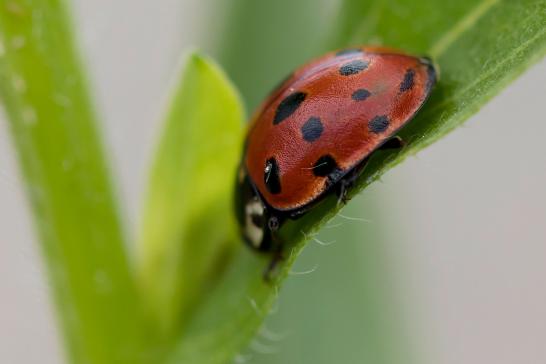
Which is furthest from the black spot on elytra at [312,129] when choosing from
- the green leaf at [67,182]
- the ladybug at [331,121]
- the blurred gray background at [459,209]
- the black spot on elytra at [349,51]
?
the blurred gray background at [459,209]

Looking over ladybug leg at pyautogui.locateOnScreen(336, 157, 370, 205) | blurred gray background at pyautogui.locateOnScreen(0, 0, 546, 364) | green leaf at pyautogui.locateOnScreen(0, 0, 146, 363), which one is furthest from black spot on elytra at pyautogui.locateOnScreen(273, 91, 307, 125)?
blurred gray background at pyautogui.locateOnScreen(0, 0, 546, 364)

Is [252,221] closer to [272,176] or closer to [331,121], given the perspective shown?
[272,176]

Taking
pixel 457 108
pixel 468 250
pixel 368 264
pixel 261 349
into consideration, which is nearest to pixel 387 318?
pixel 368 264

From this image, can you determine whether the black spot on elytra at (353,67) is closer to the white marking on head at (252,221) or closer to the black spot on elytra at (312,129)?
the black spot on elytra at (312,129)

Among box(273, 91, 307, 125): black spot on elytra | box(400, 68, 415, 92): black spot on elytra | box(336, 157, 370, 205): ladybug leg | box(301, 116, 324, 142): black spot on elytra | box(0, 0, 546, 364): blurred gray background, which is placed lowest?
box(0, 0, 546, 364): blurred gray background

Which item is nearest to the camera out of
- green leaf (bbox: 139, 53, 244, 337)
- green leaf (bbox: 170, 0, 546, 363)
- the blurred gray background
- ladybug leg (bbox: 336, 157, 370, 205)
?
green leaf (bbox: 170, 0, 546, 363)

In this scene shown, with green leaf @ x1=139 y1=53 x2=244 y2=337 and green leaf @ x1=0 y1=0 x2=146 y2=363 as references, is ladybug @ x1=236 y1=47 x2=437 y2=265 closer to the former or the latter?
→ green leaf @ x1=139 y1=53 x2=244 y2=337

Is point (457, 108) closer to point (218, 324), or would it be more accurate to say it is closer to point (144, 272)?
point (218, 324)
